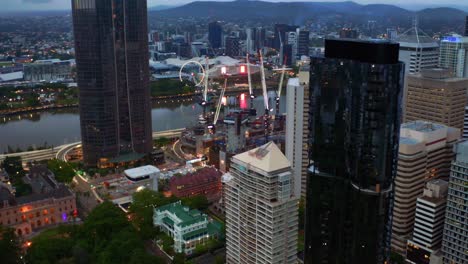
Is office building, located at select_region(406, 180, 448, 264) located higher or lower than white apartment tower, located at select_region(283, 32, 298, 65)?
lower

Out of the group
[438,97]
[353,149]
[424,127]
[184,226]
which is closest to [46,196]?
[184,226]

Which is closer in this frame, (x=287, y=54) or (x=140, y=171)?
(x=140, y=171)

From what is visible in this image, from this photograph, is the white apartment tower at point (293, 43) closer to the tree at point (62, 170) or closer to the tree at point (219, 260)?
the tree at point (62, 170)

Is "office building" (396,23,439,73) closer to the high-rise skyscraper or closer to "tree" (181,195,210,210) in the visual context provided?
"tree" (181,195,210,210)

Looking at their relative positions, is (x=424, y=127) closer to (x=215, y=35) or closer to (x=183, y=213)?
(x=183, y=213)

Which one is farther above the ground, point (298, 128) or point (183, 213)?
point (298, 128)

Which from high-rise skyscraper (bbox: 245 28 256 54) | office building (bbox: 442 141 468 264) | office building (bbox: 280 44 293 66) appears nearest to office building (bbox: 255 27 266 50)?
high-rise skyscraper (bbox: 245 28 256 54)
